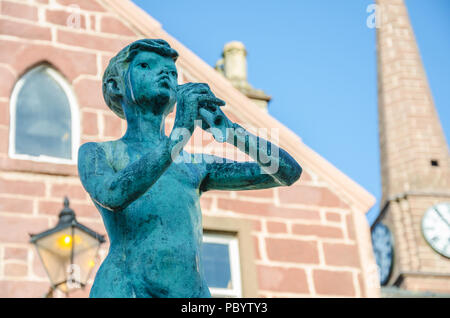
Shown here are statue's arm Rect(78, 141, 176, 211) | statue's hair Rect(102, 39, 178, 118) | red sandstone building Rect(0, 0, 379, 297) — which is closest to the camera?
statue's arm Rect(78, 141, 176, 211)

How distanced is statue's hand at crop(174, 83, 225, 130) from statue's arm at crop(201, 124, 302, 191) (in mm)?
169

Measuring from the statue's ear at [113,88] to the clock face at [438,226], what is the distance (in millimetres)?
43074

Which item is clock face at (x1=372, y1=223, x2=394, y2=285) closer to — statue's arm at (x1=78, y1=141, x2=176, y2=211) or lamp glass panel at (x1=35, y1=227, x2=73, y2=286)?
→ lamp glass panel at (x1=35, y1=227, x2=73, y2=286)

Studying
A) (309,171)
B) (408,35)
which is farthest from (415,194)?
(309,171)

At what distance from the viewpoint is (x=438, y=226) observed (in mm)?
47750

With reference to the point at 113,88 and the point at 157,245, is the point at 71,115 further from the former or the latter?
the point at 157,245

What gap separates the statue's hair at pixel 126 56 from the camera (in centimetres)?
462

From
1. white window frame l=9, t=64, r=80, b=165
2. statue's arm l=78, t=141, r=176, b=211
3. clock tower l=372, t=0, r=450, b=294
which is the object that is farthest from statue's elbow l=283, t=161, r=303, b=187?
clock tower l=372, t=0, r=450, b=294

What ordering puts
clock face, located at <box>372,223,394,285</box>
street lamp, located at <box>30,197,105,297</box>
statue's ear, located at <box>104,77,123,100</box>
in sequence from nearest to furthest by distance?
statue's ear, located at <box>104,77,123,100</box> < street lamp, located at <box>30,197,105,297</box> < clock face, located at <box>372,223,394,285</box>

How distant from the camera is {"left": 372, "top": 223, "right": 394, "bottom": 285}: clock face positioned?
160 feet

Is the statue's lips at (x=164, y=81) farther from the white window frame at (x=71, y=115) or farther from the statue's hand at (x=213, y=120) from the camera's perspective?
the white window frame at (x=71, y=115)

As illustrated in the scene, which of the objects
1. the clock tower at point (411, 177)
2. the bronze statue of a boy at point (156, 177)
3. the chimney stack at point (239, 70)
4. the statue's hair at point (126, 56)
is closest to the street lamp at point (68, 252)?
the statue's hair at point (126, 56)

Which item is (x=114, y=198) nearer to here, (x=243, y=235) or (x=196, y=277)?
(x=196, y=277)
